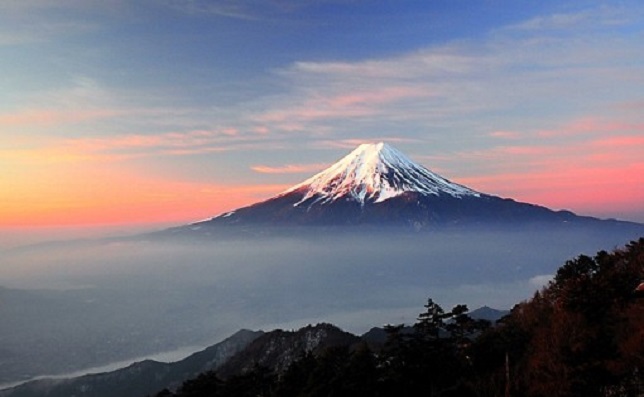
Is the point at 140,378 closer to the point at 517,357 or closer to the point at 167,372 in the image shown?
the point at 167,372

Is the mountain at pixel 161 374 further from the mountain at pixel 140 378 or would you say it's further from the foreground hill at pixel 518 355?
the foreground hill at pixel 518 355

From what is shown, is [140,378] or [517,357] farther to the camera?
[140,378]

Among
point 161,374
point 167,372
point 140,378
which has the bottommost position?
point 140,378

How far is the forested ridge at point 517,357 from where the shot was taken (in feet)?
73.4

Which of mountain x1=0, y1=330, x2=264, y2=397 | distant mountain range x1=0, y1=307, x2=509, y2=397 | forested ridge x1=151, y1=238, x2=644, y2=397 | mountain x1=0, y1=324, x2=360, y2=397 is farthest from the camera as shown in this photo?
mountain x1=0, y1=330, x2=264, y2=397

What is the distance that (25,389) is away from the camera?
157750 mm

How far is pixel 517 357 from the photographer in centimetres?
3234

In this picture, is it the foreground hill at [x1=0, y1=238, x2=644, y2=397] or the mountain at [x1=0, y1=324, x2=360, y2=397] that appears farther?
the mountain at [x1=0, y1=324, x2=360, y2=397]

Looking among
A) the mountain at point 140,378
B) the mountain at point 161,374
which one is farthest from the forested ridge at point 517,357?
the mountain at point 140,378

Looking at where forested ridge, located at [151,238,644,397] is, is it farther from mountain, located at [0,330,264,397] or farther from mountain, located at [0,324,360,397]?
mountain, located at [0,330,264,397]

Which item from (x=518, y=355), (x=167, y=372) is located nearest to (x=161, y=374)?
(x=167, y=372)

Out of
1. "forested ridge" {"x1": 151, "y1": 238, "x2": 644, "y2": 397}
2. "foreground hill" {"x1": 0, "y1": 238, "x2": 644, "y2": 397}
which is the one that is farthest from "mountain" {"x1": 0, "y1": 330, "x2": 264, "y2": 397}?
"forested ridge" {"x1": 151, "y1": 238, "x2": 644, "y2": 397}

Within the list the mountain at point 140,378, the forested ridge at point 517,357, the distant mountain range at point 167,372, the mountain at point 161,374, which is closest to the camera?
the forested ridge at point 517,357

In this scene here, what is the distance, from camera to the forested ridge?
881 inches
